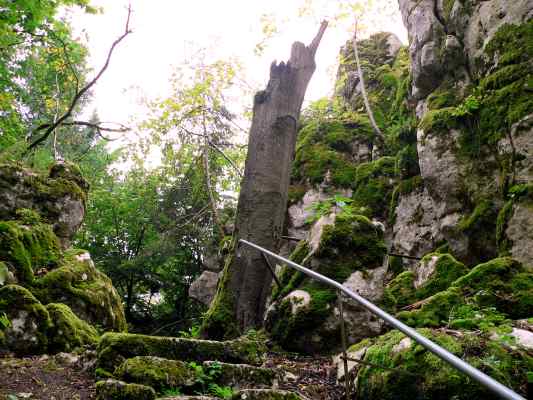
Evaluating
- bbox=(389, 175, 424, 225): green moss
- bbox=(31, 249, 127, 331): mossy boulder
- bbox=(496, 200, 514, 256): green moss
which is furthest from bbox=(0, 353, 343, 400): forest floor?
Answer: bbox=(389, 175, 424, 225): green moss

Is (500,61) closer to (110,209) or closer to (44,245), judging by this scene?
(44,245)

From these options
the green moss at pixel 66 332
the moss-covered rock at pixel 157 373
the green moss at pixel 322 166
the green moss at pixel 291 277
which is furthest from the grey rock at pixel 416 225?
the moss-covered rock at pixel 157 373

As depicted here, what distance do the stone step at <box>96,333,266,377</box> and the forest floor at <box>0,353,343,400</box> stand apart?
26 cm

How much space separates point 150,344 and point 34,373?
3.93 ft

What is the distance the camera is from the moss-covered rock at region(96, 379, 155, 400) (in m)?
2.49

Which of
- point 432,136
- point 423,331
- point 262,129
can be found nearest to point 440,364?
point 423,331

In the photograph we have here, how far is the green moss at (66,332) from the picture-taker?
455 centimetres

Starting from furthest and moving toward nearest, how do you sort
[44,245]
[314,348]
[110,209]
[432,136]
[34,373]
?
[110,209] → [432,136] → [44,245] → [314,348] → [34,373]

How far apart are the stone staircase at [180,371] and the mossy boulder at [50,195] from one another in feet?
14.6

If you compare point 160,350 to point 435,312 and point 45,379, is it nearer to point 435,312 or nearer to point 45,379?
point 45,379

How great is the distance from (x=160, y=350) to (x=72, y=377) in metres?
0.95

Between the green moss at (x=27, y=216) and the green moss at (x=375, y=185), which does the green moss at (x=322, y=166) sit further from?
the green moss at (x=27, y=216)

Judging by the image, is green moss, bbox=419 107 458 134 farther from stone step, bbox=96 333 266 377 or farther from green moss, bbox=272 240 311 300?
stone step, bbox=96 333 266 377

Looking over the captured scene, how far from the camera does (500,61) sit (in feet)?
24.9
